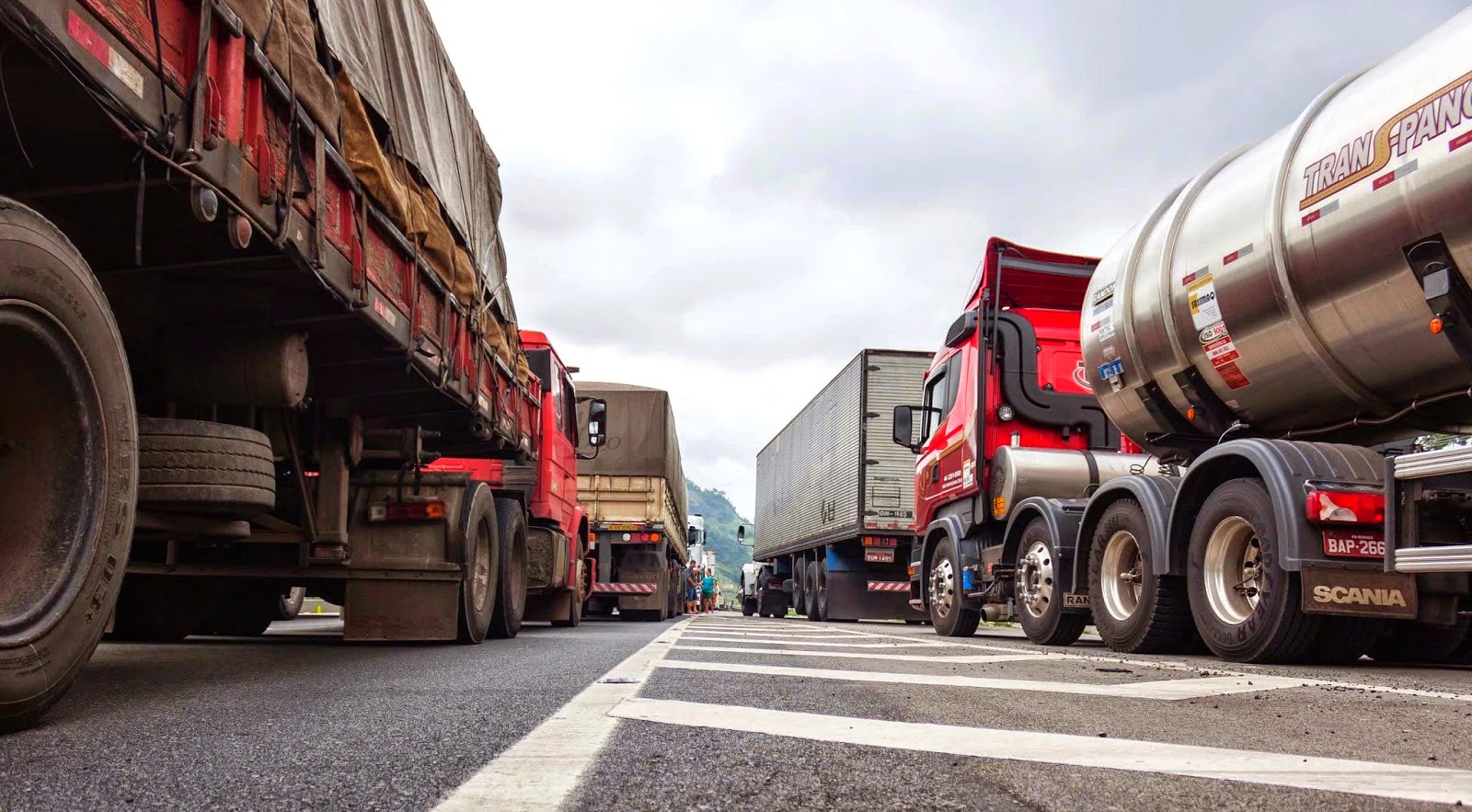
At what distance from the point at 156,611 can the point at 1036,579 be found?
6.34 metres

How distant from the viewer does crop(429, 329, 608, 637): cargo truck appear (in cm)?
930

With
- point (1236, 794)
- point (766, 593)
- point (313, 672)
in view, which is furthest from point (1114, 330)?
point (766, 593)

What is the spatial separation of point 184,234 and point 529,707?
2.01m

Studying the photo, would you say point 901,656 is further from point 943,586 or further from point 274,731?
point 943,586

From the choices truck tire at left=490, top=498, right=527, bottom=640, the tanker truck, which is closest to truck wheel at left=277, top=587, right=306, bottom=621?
truck tire at left=490, top=498, right=527, bottom=640

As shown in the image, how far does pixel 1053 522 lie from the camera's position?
29.0 ft

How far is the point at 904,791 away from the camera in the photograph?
87.9 inches

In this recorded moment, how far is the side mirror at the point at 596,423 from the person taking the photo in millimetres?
13570

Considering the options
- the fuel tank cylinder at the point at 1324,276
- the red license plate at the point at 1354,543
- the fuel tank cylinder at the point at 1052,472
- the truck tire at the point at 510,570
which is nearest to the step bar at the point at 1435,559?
the red license plate at the point at 1354,543

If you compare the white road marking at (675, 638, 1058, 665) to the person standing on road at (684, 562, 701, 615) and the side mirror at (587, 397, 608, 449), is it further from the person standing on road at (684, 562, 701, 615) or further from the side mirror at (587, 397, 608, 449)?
the person standing on road at (684, 562, 701, 615)

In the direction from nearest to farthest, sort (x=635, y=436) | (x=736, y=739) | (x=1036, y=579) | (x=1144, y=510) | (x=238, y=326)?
(x=736, y=739), (x=238, y=326), (x=1144, y=510), (x=1036, y=579), (x=635, y=436)

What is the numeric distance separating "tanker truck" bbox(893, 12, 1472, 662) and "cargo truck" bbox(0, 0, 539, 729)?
14.1 feet

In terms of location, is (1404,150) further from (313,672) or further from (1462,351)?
(313,672)

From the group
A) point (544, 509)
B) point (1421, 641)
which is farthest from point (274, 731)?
point (544, 509)
